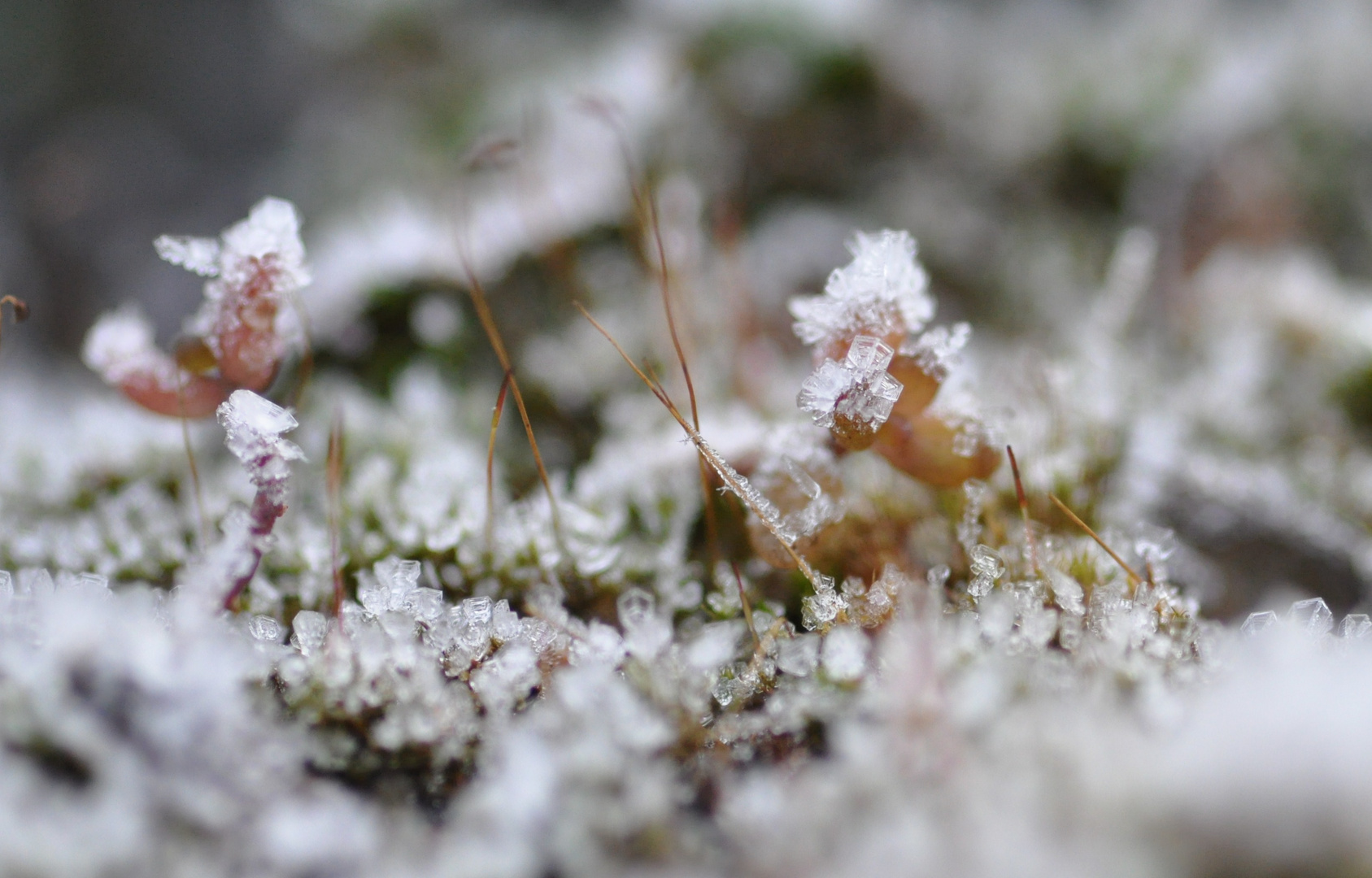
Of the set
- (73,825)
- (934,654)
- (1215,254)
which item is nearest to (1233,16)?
(1215,254)

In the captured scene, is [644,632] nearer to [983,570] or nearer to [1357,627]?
[983,570]

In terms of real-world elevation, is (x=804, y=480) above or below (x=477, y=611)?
above

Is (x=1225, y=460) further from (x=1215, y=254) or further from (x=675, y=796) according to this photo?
(x=675, y=796)

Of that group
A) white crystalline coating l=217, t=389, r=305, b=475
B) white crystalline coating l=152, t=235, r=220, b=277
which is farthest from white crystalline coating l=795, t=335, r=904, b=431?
white crystalline coating l=152, t=235, r=220, b=277

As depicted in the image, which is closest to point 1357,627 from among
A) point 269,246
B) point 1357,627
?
point 1357,627

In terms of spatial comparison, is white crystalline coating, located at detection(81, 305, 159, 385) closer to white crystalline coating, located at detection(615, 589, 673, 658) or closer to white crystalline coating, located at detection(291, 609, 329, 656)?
white crystalline coating, located at detection(291, 609, 329, 656)
